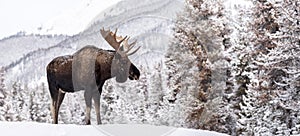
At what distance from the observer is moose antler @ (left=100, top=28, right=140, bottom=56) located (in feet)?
16.3

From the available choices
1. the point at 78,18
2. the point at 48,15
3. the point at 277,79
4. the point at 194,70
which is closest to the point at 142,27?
the point at 78,18

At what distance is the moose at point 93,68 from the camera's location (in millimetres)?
5180

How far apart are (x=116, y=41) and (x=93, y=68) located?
34 cm

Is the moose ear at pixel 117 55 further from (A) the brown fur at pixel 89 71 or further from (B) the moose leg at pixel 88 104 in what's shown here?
(B) the moose leg at pixel 88 104

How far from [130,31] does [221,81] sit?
4.30 feet

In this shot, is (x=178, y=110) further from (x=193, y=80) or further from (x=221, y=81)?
(x=221, y=81)

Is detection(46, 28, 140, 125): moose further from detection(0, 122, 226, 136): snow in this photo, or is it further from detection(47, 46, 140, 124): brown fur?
detection(0, 122, 226, 136): snow

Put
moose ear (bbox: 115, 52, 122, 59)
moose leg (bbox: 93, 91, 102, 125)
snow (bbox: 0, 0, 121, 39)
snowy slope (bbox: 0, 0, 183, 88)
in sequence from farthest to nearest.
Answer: moose leg (bbox: 93, 91, 102, 125) → moose ear (bbox: 115, 52, 122, 59) → snow (bbox: 0, 0, 121, 39) → snowy slope (bbox: 0, 0, 183, 88)

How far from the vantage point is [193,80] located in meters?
7.25

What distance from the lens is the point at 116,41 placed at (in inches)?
213

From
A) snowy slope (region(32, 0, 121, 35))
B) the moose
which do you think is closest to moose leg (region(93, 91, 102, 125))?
the moose

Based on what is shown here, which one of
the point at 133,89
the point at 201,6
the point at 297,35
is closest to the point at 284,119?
the point at 297,35

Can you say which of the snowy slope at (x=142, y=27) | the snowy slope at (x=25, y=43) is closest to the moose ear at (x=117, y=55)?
the snowy slope at (x=142, y=27)

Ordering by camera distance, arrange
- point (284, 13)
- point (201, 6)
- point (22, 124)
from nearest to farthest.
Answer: point (22, 124) → point (284, 13) → point (201, 6)
